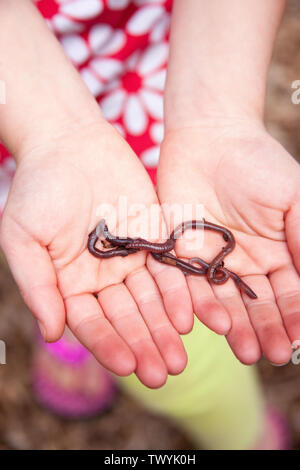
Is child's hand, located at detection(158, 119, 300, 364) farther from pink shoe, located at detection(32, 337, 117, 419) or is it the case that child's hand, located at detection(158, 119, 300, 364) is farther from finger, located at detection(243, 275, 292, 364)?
pink shoe, located at detection(32, 337, 117, 419)

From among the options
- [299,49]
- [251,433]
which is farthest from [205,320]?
[299,49]

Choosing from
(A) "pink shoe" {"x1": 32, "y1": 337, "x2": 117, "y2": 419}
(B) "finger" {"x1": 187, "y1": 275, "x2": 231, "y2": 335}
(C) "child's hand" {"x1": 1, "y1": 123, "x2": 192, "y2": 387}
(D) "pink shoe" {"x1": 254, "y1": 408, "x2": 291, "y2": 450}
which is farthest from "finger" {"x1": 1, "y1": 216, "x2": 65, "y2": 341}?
(D) "pink shoe" {"x1": 254, "y1": 408, "x2": 291, "y2": 450}

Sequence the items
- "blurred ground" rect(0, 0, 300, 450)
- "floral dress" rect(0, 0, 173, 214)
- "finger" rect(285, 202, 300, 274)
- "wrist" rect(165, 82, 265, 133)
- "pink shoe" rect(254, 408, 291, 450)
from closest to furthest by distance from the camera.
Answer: "finger" rect(285, 202, 300, 274) < "floral dress" rect(0, 0, 173, 214) < "wrist" rect(165, 82, 265, 133) < "pink shoe" rect(254, 408, 291, 450) < "blurred ground" rect(0, 0, 300, 450)

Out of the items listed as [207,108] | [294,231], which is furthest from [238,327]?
[207,108]

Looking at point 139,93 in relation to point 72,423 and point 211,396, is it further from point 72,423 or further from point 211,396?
point 72,423

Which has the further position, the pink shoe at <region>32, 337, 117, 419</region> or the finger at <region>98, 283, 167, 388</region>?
the pink shoe at <region>32, 337, 117, 419</region>

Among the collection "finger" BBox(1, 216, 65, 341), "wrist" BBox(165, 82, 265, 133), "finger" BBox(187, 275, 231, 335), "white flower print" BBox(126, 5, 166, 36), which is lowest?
"finger" BBox(187, 275, 231, 335)

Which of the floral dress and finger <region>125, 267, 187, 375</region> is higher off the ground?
the floral dress
